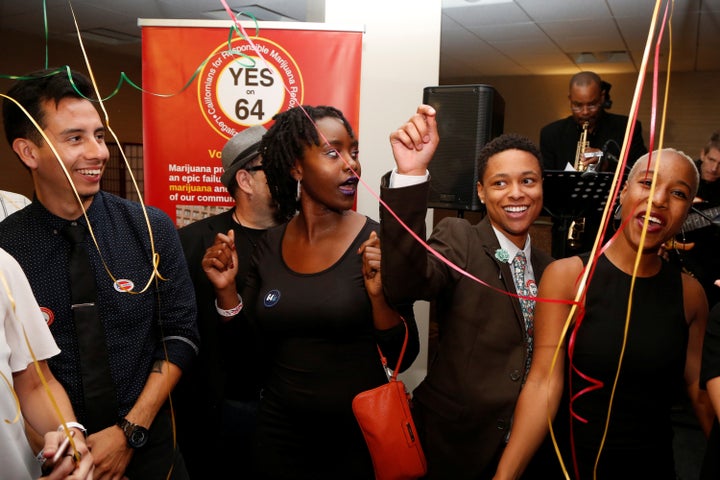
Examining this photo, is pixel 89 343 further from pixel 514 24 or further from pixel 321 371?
pixel 514 24

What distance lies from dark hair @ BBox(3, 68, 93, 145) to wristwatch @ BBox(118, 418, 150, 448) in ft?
2.64

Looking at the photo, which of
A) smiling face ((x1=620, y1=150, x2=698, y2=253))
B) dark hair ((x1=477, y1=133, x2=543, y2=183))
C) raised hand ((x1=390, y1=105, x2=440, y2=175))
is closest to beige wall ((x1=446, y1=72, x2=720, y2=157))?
dark hair ((x1=477, y1=133, x2=543, y2=183))

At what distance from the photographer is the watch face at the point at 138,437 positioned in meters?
1.61

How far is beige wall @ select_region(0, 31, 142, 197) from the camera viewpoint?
792 cm

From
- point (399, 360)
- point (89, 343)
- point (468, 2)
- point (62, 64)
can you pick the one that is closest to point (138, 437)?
point (89, 343)

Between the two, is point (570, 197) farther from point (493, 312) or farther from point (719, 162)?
point (719, 162)

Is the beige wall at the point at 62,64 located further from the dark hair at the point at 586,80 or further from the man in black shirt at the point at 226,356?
the dark hair at the point at 586,80

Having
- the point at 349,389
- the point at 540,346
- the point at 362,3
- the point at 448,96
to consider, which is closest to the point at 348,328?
the point at 349,389

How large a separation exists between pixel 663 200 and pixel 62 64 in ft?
28.5

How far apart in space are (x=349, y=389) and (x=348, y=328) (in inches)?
7.2

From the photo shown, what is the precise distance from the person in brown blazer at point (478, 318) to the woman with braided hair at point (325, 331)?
7.2 inches

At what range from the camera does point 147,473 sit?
168 cm

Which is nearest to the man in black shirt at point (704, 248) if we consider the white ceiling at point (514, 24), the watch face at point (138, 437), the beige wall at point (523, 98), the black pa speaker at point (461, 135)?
the black pa speaker at point (461, 135)

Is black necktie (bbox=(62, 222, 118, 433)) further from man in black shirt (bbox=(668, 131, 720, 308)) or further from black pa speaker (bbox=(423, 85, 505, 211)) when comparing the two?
man in black shirt (bbox=(668, 131, 720, 308))
